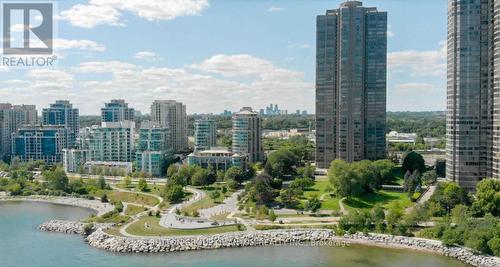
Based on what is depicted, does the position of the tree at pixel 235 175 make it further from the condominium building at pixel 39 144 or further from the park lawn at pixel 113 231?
the condominium building at pixel 39 144

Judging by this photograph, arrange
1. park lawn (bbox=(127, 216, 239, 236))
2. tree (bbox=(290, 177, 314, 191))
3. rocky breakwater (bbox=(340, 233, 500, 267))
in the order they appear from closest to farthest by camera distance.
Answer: rocky breakwater (bbox=(340, 233, 500, 267)), park lawn (bbox=(127, 216, 239, 236)), tree (bbox=(290, 177, 314, 191))

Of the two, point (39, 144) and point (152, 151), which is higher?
point (39, 144)

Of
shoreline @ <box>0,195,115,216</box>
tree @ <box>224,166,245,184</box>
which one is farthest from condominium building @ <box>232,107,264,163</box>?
shoreline @ <box>0,195,115,216</box>

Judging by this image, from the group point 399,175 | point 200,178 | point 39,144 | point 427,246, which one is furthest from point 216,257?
point 39,144

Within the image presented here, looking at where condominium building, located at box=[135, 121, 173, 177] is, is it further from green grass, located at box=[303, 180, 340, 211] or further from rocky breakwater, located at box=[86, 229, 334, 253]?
rocky breakwater, located at box=[86, 229, 334, 253]

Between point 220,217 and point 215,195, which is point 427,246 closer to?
point 220,217

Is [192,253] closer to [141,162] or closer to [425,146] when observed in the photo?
[141,162]

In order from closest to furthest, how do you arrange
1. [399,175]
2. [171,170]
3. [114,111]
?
1. [399,175]
2. [171,170]
3. [114,111]
